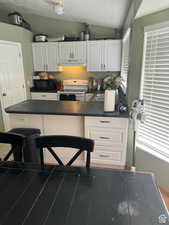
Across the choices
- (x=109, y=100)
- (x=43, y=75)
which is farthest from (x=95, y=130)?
(x=43, y=75)

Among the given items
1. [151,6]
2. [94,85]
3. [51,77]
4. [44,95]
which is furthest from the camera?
[51,77]

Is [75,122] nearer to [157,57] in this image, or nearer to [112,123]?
[112,123]

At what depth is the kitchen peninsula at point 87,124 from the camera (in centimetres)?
216

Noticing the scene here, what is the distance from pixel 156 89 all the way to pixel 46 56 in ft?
10.7

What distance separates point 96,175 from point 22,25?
4.10 m

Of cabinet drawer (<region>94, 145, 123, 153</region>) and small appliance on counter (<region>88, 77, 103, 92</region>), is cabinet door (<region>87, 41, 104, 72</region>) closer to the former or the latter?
small appliance on counter (<region>88, 77, 103, 92</region>)

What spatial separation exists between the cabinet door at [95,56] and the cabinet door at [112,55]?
0.34ft

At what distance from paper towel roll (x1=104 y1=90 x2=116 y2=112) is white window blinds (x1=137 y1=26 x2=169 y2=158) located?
0.42 meters

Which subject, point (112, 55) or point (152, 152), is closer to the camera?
point (152, 152)

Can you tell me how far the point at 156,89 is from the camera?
6.55 ft

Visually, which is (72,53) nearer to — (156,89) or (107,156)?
(156,89)

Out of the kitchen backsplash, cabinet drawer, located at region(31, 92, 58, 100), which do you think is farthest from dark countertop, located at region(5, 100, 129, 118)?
the kitchen backsplash

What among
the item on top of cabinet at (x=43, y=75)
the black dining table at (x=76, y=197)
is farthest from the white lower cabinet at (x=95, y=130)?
the item on top of cabinet at (x=43, y=75)

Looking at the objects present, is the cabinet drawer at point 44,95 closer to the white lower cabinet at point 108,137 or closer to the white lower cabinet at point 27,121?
the white lower cabinet at point 27,121
